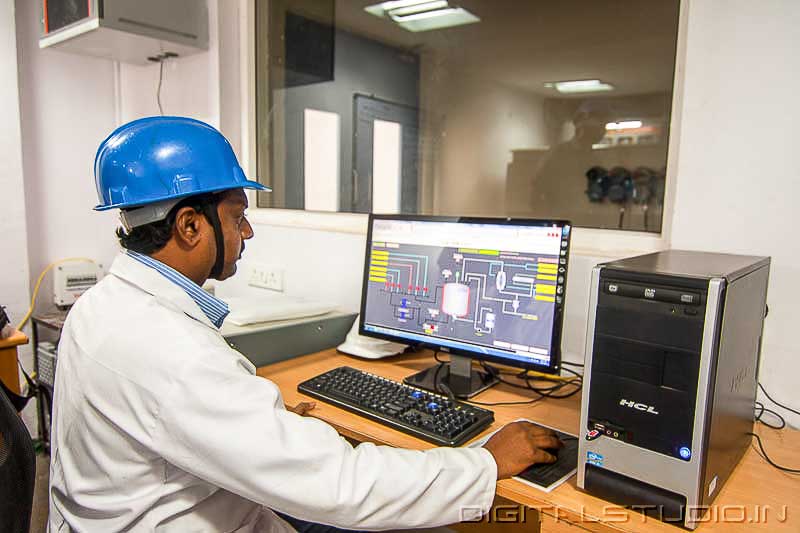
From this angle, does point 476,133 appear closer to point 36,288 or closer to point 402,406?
point 36,288

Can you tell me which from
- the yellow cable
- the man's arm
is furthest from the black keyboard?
the yellow cable

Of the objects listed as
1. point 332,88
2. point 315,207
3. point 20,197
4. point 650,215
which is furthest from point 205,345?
point 332,88

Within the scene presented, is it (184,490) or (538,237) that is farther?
(538,237)

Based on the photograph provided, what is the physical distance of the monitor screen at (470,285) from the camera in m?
1.23

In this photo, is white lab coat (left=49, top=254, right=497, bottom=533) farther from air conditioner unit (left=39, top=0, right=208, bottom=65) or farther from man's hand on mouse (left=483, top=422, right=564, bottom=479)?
air conditioner unit (left=39, top=0, right=208, bottom=65)

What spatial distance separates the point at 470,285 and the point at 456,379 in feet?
0.83

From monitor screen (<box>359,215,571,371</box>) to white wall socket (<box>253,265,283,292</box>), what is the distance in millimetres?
757

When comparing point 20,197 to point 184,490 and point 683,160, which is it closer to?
point 184,490

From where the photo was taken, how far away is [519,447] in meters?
0.97

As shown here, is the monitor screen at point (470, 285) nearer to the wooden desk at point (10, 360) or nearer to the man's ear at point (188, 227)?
the man's ear at point (188, 227)

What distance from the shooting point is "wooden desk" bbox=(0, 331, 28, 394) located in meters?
2.14

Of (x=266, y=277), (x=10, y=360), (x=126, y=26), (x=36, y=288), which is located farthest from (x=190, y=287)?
(x=36, y=288)

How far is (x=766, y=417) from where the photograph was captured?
1236mm

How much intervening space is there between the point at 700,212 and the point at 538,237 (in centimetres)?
41
